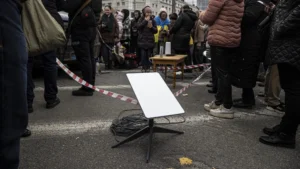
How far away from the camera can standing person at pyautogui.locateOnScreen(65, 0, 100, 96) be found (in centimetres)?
459

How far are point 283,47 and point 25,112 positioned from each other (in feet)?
7.82

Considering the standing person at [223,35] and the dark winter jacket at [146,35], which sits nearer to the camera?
the standing person at [223,35]

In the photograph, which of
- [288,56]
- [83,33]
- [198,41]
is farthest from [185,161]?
[198,41]

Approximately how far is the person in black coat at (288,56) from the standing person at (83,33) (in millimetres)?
3066

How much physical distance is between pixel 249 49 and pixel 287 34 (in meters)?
1.49

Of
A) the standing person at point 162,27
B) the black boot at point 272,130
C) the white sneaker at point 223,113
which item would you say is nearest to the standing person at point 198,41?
the standing person at point 162,27

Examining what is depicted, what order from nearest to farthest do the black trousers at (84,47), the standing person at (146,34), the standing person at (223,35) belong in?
the standing person at (223,35) → the black trousers at (84,47) → the standing person at (146,34)

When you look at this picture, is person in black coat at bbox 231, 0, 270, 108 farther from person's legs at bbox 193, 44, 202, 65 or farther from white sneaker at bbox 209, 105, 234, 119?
person's legs at bbox 193, 44, 202, 65

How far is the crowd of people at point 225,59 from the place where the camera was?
1482 mm

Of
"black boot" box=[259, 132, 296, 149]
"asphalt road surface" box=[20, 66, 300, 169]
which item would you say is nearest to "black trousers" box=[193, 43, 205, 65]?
"asphalt road surface" box=[20, 66, 300, 169]

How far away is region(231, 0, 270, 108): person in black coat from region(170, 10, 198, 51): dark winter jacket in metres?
3.40

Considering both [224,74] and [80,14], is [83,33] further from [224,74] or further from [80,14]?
[224,74]

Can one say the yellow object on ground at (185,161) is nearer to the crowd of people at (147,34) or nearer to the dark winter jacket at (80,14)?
the dark winter jacket at (80,14)

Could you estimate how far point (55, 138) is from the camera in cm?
301
